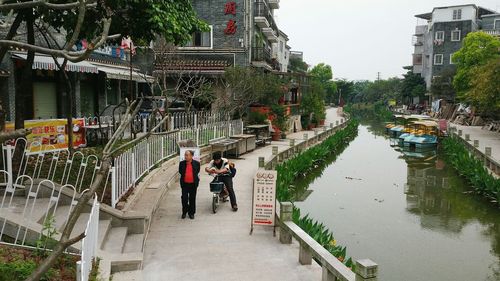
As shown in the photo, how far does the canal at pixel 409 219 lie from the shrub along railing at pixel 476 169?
0.39 m

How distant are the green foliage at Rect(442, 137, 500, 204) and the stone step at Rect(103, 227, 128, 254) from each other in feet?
40.8

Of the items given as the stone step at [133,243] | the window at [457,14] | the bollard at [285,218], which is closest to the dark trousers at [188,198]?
the stone step at [133,243]

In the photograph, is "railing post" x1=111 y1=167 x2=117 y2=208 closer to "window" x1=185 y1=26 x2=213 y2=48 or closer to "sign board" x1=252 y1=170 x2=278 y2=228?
"sign board" x1=252 y1=170 x2=278 y2=228

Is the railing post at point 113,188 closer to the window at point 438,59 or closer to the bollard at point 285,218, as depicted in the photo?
the bollard at point 285,218

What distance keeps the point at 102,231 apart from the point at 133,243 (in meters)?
0.54

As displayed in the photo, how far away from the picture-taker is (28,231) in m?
6.20

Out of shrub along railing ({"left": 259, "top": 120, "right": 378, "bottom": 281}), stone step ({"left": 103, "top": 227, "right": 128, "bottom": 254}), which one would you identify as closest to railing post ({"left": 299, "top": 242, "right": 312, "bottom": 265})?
shrub along railing ({"left": 259, "top": 120, "right": 378, "bottom": 281})

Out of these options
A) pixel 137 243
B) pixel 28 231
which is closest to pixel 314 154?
pixel 137 243

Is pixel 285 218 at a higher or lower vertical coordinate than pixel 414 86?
lower

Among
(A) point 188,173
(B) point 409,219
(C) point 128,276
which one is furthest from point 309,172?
(C) point 128,276

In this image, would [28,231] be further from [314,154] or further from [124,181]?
[314,154]

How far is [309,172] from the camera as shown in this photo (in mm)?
21047

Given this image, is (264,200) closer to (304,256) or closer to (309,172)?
(304,256)

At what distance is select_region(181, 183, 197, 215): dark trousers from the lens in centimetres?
936
